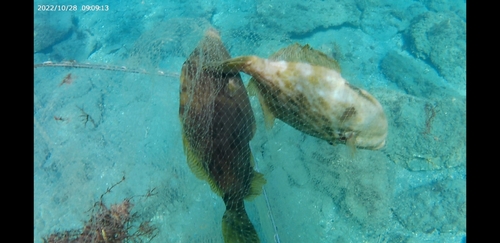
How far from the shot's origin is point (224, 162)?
3096 mm

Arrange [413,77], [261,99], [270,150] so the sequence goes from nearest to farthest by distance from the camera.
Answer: [261,99]
[270,150]
[413,77]

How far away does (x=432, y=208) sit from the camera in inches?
224

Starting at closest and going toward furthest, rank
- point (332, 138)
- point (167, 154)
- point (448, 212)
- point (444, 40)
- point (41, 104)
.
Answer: point (332, 138), point (167, 154), point (448, 212), point (41, 104), point (444, 40)

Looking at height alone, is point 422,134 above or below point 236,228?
below

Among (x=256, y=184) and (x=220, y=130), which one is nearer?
(x=220, y=130)

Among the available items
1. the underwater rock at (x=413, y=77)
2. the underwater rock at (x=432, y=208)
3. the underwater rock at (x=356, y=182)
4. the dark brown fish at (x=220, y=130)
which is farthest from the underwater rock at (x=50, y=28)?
the underwater rock at (x=432, y=208)

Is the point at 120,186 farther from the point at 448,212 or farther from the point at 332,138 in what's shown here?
the point at 448,212

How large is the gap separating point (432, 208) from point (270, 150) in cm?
364

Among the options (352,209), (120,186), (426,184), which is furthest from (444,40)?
(120,186)

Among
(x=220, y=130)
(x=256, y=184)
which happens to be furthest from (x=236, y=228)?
(x=220, y=130)

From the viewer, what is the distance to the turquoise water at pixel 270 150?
4.38 metres

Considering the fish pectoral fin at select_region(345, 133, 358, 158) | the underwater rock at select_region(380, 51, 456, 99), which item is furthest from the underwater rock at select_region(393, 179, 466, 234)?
the fish pectoral fin at select_region(345, 133, 358, 158)

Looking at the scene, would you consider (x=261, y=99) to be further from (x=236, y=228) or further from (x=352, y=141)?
(x=236, y=228)

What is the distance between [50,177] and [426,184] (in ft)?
23.9
